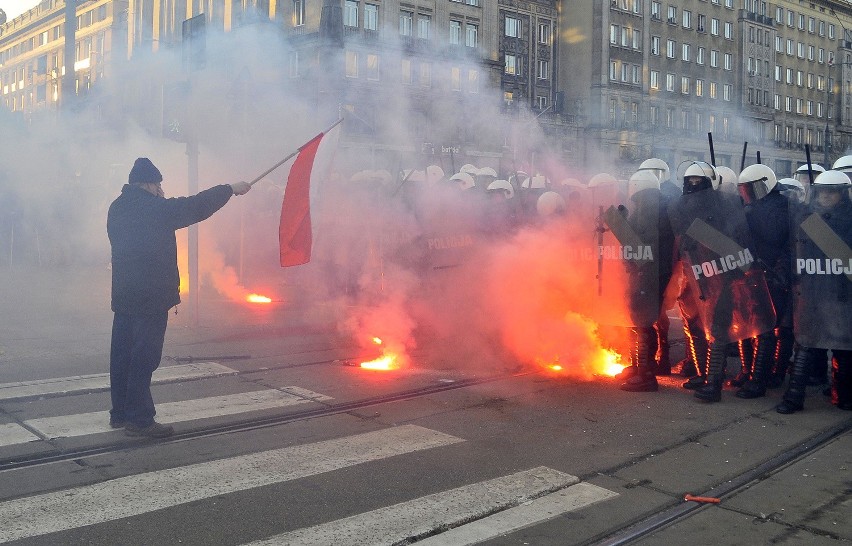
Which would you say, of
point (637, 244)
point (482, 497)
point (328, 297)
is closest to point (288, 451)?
point (482, 497)

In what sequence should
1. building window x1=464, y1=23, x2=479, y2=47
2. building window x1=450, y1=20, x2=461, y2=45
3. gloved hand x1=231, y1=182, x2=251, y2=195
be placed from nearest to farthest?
1. gloved hand x1=231, y1=182, x2=251, y2=195
2. building window x1=450, y1=20, x2=461, y2=45
3. building window x1=464, y1=23, x2=479, y2=47

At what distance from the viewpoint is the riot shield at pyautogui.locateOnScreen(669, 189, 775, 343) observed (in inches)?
246

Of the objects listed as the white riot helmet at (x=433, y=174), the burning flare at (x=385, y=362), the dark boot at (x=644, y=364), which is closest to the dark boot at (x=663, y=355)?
the dark boot at (x=644, y=364)

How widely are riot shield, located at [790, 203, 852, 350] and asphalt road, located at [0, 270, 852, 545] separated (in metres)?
0.63

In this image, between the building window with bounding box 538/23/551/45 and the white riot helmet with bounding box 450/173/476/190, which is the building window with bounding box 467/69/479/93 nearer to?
the white riot helmet with bounding box 450/173/476/190

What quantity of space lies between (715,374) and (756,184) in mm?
2163

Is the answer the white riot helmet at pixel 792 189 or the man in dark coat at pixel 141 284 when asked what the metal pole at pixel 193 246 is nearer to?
the man in dark coat at pixel 141 284

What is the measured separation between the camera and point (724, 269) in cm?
624

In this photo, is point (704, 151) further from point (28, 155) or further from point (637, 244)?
point (637, 244)

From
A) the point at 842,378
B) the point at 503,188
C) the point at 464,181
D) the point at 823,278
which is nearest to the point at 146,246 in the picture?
the point at 823,278

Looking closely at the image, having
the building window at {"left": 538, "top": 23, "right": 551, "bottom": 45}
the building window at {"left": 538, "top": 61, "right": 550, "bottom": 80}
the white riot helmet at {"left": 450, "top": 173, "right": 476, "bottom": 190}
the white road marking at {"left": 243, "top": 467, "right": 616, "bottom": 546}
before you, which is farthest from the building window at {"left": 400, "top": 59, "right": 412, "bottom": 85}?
the building window at {"left": 538, "top": 23, "right": 551, "bottom": 45}

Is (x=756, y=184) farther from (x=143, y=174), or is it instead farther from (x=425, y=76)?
(x=425, y=76)

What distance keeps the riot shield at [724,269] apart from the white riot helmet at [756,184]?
3.64 feet

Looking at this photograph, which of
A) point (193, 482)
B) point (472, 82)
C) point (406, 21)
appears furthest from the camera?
point (406, 21)
